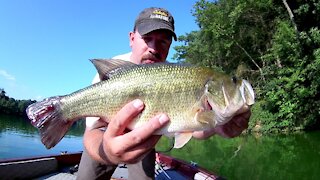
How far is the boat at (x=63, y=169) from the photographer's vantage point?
23.6ft

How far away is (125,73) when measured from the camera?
103 inches

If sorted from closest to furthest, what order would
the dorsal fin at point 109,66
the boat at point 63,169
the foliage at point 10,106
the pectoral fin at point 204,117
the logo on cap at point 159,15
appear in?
the pectoral fin at point 204,117, the dorsal fin at point 109,66, the logo on cap at point 159,15, the boat at point 63,169, the foliage at point 10,106

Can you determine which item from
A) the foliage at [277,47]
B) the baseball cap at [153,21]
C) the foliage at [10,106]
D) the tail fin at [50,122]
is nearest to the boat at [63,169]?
the baseball cap at [153,21]

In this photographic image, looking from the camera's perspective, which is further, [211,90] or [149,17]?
[149,17]

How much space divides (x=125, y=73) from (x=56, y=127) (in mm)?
685

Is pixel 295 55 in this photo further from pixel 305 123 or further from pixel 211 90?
pixel 211 90

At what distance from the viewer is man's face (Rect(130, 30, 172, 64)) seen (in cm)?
402

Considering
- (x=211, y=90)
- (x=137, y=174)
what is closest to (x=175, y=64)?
(x=211, y=90)

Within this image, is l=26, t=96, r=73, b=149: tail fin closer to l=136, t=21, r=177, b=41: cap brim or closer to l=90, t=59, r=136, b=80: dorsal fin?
l=90, t=59, r=136, b=80: dorsal fin

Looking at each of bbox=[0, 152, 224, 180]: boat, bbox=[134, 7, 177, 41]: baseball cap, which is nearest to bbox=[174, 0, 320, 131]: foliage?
bbox=[0, 152, 224, 180]: boat

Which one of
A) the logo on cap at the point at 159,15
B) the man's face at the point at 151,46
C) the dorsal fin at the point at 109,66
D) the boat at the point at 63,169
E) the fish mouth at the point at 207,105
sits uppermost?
the logo on cap at the point at 159,15

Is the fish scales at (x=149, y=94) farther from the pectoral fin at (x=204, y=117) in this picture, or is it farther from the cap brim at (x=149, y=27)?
the cap brim at (x=149, y=27)

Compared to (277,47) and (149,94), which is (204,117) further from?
(277,47)

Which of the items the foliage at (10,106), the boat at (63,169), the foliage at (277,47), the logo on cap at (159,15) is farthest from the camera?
the foliage at (10,106)
